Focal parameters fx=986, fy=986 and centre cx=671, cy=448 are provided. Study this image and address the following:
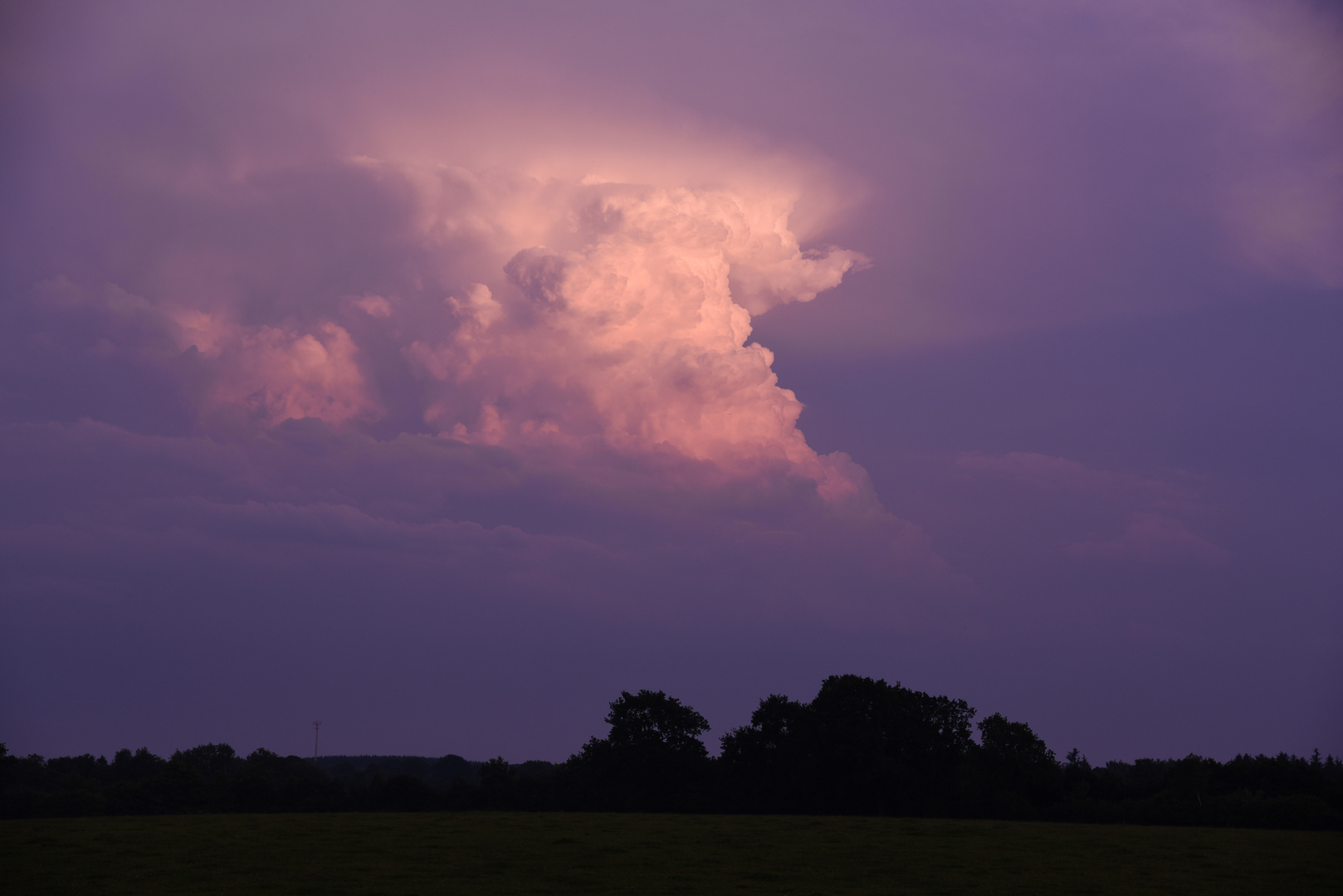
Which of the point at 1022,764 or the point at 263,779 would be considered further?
the point at 263,779

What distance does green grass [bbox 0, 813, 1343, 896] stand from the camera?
3133 centimetres

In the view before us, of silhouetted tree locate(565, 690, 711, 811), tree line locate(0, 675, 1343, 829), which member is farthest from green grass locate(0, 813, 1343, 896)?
silhouetted tree locate(565, 690, 711, 811)

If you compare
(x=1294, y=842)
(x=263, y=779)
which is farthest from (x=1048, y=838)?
(x=263, y=779)

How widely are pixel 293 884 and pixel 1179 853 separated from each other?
32.6 m

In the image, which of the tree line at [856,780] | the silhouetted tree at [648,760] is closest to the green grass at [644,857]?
the tree line at [856,780]

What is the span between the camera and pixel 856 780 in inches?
2736

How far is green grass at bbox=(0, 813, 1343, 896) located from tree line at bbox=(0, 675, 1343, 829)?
→ 55.5 feet

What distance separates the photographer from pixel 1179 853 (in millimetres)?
38344

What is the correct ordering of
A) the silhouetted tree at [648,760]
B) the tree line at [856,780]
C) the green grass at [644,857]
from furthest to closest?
the silhouetted tree at [648,760]
the tree line at [856,780]
the green grass at [644,857]

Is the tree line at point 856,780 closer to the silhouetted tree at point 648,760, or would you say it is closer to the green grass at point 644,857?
the silhouetted tree at point 648,760

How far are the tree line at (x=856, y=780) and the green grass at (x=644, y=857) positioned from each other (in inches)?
666

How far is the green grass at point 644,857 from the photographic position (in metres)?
31.3

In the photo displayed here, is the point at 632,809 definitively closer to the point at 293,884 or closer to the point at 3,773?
the point at 293,884

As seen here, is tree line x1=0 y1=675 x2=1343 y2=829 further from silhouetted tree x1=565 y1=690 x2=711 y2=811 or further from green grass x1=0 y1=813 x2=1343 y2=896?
green grass x1=0 y1=813 x2=1343 y2=896
